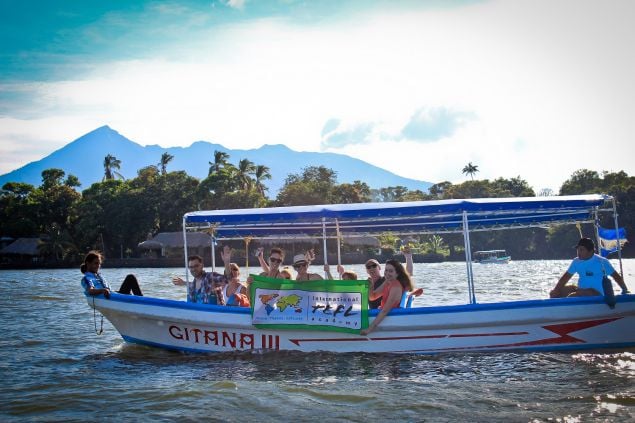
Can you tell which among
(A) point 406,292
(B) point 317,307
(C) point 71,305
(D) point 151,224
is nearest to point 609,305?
(A) point 406,292

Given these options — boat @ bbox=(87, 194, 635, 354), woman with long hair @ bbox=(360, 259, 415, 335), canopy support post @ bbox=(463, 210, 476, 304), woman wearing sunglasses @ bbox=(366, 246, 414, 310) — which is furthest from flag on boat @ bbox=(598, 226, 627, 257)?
woman with long hair @ bbox=(360, 259, 415, 335)

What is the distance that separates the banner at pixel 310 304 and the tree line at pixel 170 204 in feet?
177

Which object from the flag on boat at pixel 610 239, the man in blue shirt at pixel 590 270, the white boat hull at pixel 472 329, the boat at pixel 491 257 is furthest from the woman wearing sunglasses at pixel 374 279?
the boat at pixel 491 257

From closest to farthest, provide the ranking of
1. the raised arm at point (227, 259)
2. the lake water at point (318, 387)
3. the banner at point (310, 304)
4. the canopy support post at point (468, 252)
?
the lake water at point (318, 387)
the banner at point (310, 304)
the canopy support post at point (468, 252)
the raised arm at point (227, 259)

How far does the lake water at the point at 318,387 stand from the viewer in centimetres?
684

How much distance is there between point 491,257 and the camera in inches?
2537

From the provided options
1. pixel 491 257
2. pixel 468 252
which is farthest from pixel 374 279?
pixel 491 257

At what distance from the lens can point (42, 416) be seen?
23.5 feet

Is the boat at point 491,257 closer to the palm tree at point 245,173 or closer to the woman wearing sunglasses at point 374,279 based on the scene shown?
the palm tree at point 245,173

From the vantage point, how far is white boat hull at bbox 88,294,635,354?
903 centimetres

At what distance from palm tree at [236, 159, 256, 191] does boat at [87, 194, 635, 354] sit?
64855mm

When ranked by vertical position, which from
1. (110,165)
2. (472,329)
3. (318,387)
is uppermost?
(110,165)

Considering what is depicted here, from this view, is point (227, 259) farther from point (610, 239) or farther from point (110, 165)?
point (110, 165)

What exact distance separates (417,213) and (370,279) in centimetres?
138
